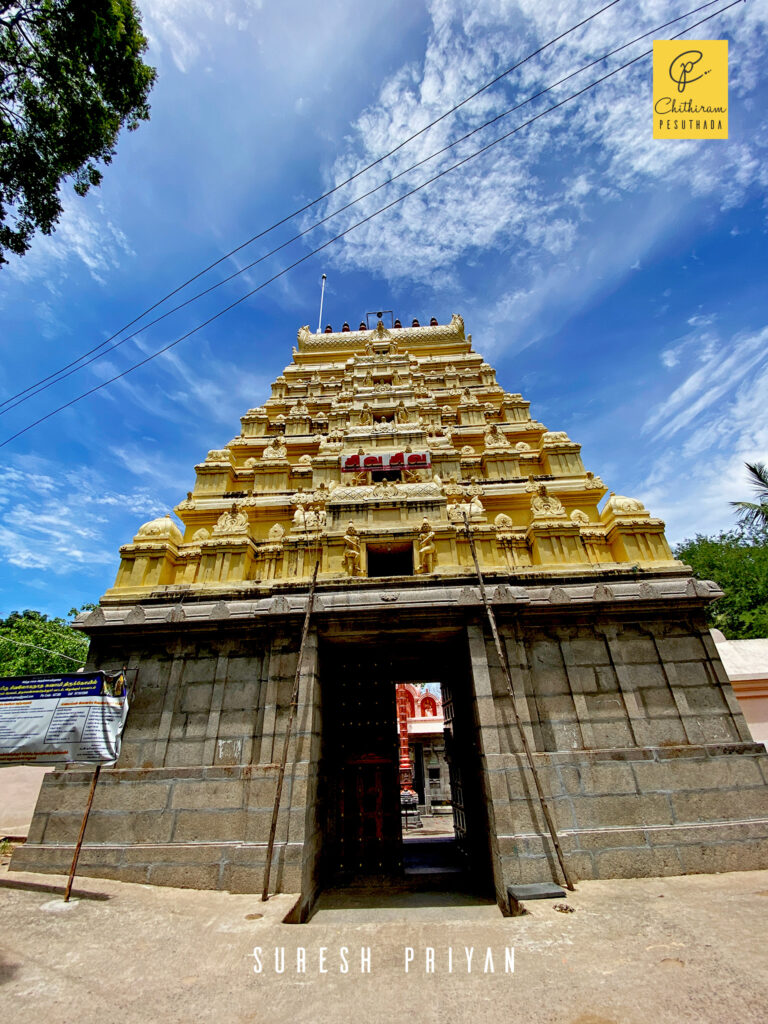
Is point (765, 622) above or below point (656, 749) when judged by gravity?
above

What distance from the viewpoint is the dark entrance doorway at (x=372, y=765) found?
481 inches

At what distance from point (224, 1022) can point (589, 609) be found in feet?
31.9

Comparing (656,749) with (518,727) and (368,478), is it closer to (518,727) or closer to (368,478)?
(518,727)

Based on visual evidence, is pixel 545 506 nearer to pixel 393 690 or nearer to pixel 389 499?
pixel 389 499

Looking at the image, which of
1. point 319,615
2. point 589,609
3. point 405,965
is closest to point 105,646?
point 319,615

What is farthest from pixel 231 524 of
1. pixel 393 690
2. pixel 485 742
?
pixel 485 742

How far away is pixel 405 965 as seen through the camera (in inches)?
244

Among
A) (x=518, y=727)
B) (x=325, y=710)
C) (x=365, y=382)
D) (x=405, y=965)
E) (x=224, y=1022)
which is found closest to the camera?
(x=224, y=1022)

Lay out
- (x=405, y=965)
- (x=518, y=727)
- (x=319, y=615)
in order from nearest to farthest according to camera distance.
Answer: (x=405, y=965) → (x=518, y=727) → (x=319, y=615)

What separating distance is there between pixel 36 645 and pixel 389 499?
27694 mm

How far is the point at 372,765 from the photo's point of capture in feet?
43.7

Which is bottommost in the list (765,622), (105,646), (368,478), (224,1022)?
(224,1022)

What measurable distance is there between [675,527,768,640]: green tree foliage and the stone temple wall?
17.7 meters

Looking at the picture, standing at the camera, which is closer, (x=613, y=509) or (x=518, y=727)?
(x=518, y=727)
